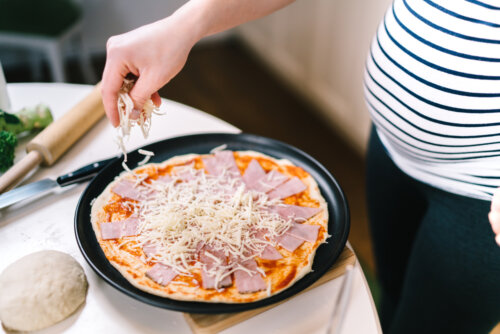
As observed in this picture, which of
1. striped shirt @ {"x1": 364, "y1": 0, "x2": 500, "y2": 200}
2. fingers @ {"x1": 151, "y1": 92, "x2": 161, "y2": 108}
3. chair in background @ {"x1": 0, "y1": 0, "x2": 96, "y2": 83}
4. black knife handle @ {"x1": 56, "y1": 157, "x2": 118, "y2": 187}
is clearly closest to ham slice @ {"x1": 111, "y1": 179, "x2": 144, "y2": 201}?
black knife handle @ {"x1": 56, "y1": 157, "x2": 118, "y2": 187}

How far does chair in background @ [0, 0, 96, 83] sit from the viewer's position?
273cm

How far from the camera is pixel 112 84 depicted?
94cm

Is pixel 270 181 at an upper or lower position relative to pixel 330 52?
upper

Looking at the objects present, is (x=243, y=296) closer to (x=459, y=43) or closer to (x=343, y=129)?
(x=459, y=43)

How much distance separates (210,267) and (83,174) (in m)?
0.45

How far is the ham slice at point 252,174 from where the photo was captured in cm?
113

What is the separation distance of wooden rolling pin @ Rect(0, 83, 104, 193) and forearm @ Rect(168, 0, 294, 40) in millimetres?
491

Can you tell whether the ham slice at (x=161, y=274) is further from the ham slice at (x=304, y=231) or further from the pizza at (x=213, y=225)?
the ham slice at (x=304, y=231)

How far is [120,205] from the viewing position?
1043mm

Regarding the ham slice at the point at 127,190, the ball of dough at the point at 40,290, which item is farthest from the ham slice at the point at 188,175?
the ball of dough at the point at 40,290

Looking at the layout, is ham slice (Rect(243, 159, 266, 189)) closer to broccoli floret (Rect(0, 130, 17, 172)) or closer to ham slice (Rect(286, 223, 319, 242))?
ham slice (Rect(286, 223, 319, 242))

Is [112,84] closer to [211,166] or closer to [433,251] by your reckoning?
[211,166]

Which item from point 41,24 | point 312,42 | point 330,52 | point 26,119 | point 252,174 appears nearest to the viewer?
point 252,174

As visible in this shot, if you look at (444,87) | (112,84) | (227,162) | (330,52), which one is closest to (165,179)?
(227,162)
